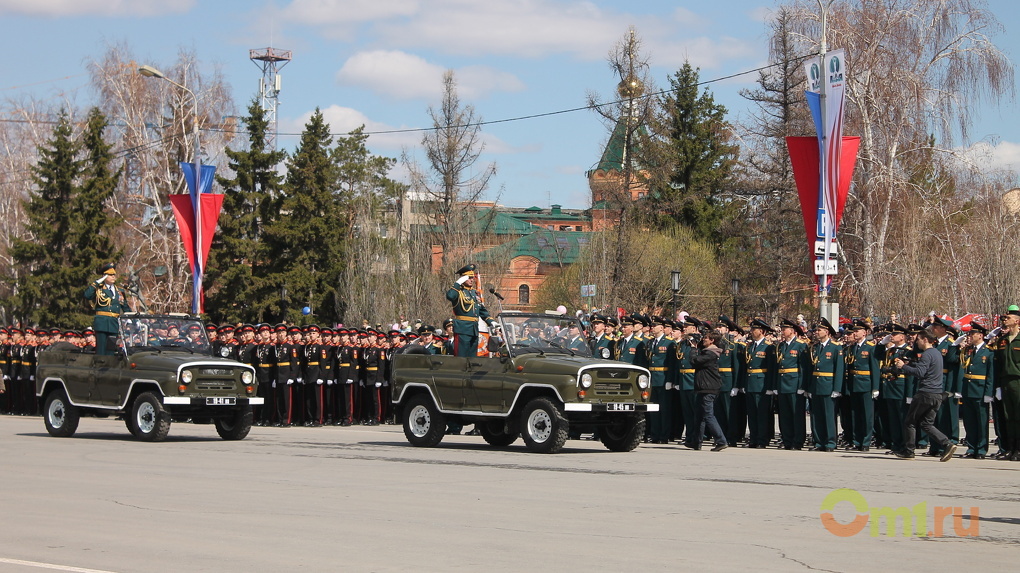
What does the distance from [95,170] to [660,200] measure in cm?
3060

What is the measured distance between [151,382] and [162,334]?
1.50m

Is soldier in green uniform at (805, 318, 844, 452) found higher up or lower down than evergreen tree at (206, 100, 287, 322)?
lower down

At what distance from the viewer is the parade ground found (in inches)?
338

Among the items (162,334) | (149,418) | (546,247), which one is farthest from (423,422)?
(546,247)

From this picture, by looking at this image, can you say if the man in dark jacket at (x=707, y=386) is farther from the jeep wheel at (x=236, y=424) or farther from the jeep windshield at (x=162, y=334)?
the jeep windshield at (x=162, y=334)

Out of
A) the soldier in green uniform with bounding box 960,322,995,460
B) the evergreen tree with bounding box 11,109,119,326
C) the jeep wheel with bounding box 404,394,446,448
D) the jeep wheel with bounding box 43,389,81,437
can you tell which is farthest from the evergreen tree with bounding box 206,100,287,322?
the soldier in green uniform with bounding box 960,322,995,460

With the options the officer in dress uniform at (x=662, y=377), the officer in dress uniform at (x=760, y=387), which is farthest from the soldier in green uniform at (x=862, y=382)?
the officer in dress uniform at (x=662, y=377)

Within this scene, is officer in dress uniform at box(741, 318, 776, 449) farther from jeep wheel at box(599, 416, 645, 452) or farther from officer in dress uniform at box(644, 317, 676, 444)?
jeep wheel at box(599, 416, 645, 452)

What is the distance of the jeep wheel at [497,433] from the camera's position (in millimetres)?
18398

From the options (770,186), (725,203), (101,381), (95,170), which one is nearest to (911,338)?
(101,381)

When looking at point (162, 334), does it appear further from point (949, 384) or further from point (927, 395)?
point (949, 384)

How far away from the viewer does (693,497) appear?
12109mm

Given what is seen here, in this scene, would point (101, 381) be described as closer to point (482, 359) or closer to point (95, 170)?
point (482, 359)

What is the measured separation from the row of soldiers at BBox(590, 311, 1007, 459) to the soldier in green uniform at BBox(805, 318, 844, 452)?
2 cm
